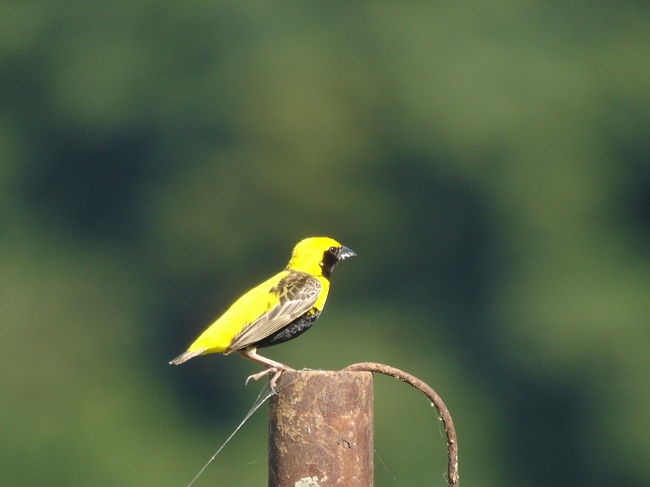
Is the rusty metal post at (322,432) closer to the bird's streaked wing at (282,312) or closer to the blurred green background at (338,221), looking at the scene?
the bird's streaked wing at (282,312)

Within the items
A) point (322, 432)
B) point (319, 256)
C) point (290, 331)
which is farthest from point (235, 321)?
point (322, 432)

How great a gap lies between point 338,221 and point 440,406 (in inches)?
937

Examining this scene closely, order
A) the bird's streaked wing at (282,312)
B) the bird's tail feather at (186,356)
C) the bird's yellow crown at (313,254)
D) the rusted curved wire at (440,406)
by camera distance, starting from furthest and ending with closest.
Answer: the bird's yellow crown at (313,254) < the bird's streaked wing at (282,312) < the bird's tail feather at (186,356) < the rusted curved wire at (440,406)

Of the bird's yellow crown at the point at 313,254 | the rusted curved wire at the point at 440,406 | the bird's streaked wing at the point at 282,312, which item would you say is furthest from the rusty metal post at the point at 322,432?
the bird's yellow crown at the point at 313,254

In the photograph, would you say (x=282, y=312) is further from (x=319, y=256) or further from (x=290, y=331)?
(x=319, y=256)

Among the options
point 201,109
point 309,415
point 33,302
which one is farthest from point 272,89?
point 309,415

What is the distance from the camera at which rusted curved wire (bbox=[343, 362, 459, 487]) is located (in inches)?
169

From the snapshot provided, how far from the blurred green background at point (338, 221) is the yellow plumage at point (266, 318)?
1653cm

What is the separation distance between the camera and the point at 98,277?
94.4ft

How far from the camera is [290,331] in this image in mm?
5875

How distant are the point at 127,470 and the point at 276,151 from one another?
7596 millimetres

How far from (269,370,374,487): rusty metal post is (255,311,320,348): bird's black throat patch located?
4.47 feet

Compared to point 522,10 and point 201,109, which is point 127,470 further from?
point 522,10

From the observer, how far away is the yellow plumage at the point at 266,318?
18.7 ft
